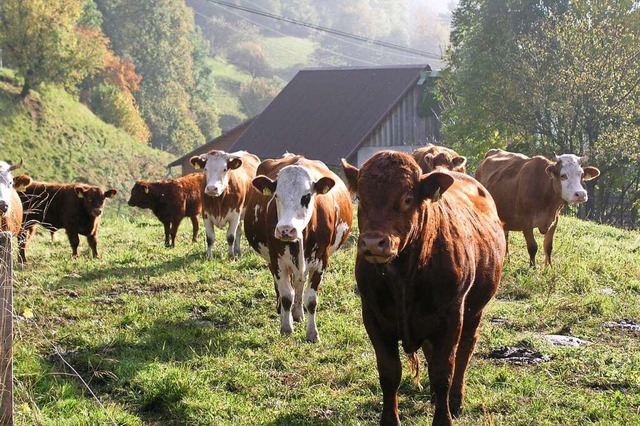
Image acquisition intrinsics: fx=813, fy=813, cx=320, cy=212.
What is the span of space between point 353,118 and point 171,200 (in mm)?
27557

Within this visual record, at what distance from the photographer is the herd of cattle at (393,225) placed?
5.09 m

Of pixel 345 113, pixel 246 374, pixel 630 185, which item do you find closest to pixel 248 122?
pixel 345 113

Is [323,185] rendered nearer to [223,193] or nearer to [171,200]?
[223,193]

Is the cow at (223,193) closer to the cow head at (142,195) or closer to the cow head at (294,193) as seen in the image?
the cow head at (142,195)

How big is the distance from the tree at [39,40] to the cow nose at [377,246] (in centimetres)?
4401

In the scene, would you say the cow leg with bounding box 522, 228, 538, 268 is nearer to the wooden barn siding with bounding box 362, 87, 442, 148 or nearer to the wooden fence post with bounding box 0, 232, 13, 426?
the wooden fence post with bounding box 0, 232, 13, 426

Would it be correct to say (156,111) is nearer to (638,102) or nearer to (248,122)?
(248,122)

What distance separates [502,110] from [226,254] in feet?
72.9

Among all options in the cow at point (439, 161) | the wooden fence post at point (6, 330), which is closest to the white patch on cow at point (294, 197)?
Answer: the wooden fence post at point (6, 330)

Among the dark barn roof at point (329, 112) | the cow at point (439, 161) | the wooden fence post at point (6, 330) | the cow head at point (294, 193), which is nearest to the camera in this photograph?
the wooden fence post at point (6, 330)

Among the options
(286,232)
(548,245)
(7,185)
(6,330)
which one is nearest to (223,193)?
(7,185)

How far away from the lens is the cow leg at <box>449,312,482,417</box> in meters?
6.29

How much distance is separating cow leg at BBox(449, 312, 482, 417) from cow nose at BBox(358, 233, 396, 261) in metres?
1.79

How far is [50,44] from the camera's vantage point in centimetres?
4544
